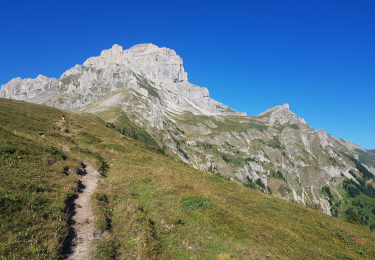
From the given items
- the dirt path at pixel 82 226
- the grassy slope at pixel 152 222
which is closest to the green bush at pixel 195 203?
the grassy slope at pixel 152 222

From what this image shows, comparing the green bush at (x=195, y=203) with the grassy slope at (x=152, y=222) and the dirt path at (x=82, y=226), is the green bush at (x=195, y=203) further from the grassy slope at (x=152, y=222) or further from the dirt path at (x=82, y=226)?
the dirt path at (x=82, y=226)

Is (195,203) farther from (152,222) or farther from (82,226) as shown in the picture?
(82,226)

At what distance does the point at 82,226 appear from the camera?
13.8 meters

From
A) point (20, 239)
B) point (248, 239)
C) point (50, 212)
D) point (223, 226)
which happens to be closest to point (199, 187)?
point (223, 226)

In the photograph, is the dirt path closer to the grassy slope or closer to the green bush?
the grassy slope

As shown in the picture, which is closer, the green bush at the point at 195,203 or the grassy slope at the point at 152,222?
the grassy slope at the point at 152,222

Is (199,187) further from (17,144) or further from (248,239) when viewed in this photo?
(17,144)

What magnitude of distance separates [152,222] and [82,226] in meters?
5.35

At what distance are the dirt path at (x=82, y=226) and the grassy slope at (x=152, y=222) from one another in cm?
65

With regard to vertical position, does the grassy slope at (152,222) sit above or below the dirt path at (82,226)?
above

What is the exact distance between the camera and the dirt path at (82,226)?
10992 millimetres

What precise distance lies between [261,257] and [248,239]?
240cm

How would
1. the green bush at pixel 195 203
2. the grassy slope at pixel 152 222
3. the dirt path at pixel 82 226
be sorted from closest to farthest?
1. the dirt path at pixel 82 226
2. the grassy slope at pixel 152 222
3. the green bush at pixel 195 203

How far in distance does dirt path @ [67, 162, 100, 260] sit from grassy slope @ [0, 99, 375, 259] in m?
0.65
